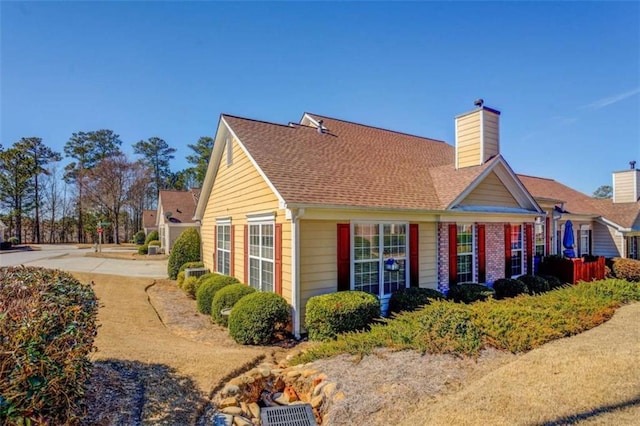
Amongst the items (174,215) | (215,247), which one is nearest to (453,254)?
(215,247)

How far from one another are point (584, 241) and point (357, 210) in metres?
18.0

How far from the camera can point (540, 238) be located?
14.1 meters

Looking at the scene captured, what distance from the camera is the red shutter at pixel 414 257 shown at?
31.9 ft

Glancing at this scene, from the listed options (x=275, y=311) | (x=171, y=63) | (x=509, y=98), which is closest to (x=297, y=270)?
(x=275, y=311)

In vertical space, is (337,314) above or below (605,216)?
below

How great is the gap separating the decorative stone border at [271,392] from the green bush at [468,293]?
240 inches

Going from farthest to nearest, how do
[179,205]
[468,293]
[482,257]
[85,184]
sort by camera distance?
[85,184], [179,205], [482,257], [468,293]

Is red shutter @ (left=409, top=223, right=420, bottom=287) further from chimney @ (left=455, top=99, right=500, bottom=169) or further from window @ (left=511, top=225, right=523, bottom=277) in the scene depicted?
window @ (left=511, top=225, right=523, bottom=277)

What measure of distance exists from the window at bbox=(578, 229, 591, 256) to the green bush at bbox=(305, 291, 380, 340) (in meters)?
17.5

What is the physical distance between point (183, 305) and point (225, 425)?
835cm

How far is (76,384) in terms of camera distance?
3131 millimetres

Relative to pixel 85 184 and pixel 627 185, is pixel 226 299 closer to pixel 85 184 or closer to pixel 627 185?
pixel 627 185

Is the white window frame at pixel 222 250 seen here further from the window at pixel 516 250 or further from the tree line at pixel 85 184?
the tree line at pixel 85 184

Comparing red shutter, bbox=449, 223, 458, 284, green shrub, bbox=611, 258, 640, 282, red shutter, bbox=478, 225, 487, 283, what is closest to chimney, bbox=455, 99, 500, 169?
red shutter, bbox=478, 225, 487, 283
